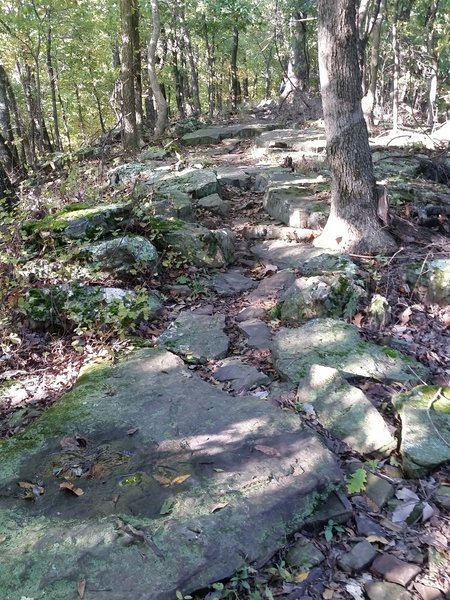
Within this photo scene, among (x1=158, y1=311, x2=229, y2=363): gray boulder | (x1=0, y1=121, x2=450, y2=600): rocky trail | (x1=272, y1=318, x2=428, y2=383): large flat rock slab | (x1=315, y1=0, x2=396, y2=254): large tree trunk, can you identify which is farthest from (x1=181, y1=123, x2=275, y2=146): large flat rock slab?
(x1=272, y1=318, x2=428, y2=383): large flat rock slab

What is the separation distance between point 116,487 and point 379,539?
1.51m

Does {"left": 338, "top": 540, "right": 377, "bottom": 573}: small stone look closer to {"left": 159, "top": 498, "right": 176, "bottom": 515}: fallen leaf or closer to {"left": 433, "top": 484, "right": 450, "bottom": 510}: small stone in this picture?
{"left": 433, "top": 484, "right": 450, "bottom": 510}: small stone

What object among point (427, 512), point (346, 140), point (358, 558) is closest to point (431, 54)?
point (346, 140)

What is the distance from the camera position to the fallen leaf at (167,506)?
2.53 metres

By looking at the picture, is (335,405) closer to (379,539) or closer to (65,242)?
(379,539)

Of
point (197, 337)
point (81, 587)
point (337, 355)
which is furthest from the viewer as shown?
point (197, 337)

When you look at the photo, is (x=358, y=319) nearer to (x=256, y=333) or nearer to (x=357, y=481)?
(x=256, y=333)

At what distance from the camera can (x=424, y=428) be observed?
312 cm

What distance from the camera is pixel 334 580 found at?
2.32m

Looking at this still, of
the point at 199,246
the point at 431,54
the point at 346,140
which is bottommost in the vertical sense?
the point at 199,246

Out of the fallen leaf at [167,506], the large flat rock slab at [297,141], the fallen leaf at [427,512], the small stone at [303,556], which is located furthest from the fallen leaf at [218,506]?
the large flat rock slab at [297,141]

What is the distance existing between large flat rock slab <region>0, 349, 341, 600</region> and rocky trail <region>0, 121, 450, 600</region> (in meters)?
0.01

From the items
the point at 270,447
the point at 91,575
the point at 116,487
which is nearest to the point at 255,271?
the point at 270,447

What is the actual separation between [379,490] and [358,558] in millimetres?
514
